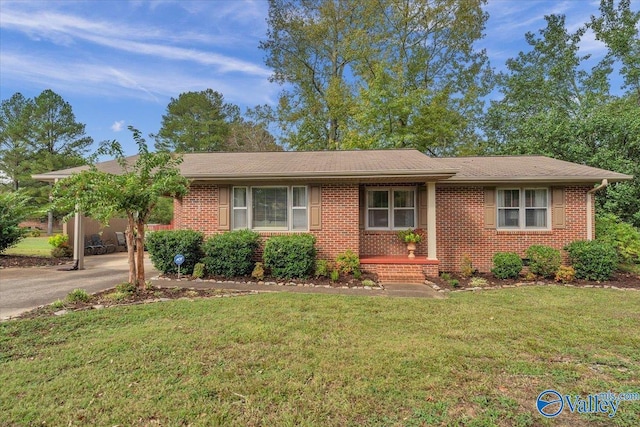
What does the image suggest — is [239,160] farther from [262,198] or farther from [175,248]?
[175,248]

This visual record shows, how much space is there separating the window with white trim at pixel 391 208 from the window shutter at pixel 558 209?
3.99 m

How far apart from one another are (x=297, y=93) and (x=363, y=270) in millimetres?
17869

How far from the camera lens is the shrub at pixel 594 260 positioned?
27.3 feet

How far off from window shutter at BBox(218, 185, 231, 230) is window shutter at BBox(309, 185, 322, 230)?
2.44 metres

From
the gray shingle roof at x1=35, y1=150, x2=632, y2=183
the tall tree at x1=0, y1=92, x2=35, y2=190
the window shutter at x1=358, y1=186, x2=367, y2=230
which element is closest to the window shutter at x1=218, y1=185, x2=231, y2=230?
the gray shingle roof at x1=35, y1=150, x2=632, y2=183

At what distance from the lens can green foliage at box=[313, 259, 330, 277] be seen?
8305 mm

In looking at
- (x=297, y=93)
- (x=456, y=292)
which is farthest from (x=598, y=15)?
(x=456, y=292)

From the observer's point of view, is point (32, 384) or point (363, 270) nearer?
point (32, 384)

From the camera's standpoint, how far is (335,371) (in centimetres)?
329

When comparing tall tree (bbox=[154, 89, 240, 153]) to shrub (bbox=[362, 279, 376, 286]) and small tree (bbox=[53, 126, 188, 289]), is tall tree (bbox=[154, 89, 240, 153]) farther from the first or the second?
shrub (bbox=[362, 279, 376, 286])

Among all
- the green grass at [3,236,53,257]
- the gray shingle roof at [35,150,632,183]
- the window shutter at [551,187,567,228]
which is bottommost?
the green grass at [3,236,53,257]

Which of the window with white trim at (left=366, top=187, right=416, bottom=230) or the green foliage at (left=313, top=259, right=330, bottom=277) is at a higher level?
the window with white trim at (left=366, top=187, right=416, bottom=230)

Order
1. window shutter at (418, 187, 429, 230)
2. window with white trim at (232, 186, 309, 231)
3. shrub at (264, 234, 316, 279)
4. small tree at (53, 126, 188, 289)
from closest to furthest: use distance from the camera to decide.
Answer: small tree at (53, 126, 188, 289)
shrub at (264, 234, 316, 279)
window with white trim at (232, 186, 309, 231)
window shutter at (418, 187, 429, 230)

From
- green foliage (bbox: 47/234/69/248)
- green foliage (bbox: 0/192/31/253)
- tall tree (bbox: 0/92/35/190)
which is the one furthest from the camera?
tall tree (bbox: 0/92/35/190)
